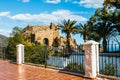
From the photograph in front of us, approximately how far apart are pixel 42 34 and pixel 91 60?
35961mm

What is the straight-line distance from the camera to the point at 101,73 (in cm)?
1050

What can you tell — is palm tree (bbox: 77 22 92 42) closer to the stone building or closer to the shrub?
the stone building

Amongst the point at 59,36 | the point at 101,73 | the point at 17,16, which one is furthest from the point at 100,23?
the point at 101,73

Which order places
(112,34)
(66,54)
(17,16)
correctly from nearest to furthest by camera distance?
(66,54)
(112,34)
(17,16)

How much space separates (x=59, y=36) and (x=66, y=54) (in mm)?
35112

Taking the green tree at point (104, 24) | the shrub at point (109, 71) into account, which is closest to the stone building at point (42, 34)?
the green tree at point (104, 24)

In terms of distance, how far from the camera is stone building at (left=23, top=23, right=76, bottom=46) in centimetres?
4481

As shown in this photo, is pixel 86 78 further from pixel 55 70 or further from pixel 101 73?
pixel 55 70

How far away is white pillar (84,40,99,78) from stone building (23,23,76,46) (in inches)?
1343

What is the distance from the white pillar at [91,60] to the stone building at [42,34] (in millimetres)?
34121

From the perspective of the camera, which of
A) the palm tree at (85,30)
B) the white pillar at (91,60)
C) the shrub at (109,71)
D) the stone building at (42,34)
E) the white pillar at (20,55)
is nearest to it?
the white pillar at (91,60)

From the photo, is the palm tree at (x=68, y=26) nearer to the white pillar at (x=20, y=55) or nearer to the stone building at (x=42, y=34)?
the stone building at (x=42, y=34)

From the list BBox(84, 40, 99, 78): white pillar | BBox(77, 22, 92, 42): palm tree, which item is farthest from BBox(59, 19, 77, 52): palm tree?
BBox(84, 40, 99, 78): white pillar

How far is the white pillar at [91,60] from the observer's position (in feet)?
33.1
